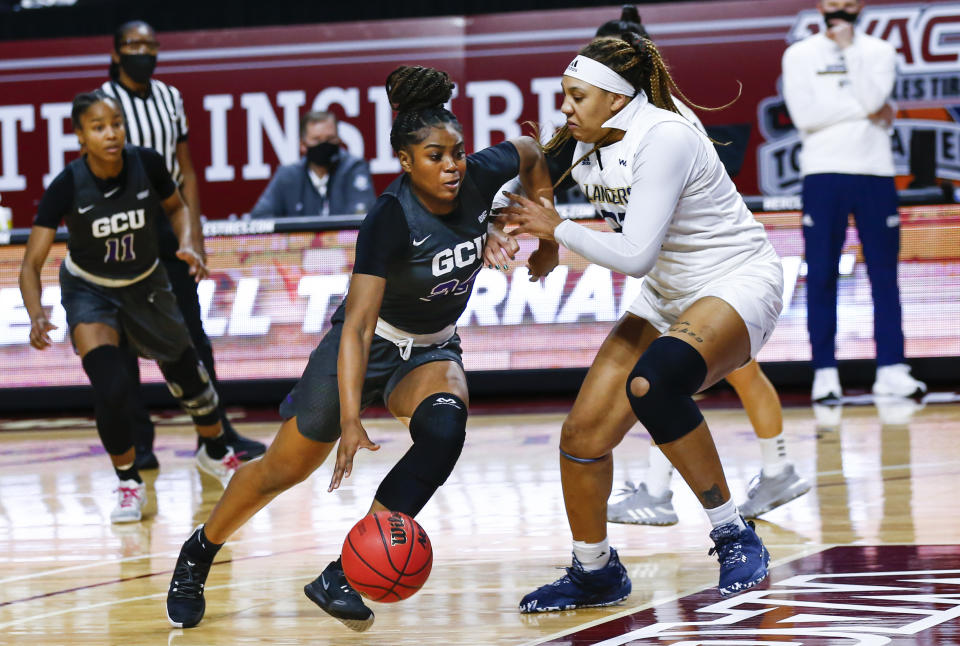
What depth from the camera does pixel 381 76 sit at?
476 inches

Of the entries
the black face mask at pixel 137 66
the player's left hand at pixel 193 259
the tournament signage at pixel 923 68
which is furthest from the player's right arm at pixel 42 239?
the tournament signage at pixel 923 68

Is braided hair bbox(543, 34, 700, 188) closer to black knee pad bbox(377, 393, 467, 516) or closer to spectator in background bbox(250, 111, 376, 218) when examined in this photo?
black knee pad bbox(377, 393, 467, 516)

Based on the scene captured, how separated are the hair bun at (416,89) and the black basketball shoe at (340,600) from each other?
1.30 meters

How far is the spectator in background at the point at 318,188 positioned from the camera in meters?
8.93

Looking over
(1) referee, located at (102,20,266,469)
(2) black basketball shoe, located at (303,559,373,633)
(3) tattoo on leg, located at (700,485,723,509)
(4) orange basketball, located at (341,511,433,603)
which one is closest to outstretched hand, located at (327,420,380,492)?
(4) orange basketball, located at (341,511,433,603)

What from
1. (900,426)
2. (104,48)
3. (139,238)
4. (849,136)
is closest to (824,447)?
(900,426)

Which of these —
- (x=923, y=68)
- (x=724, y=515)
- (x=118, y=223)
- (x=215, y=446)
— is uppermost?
(x=923, y=68)

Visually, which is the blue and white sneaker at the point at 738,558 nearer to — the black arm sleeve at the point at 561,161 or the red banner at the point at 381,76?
the black arm sleeve at the point at 561,161

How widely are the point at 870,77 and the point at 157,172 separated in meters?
4.02

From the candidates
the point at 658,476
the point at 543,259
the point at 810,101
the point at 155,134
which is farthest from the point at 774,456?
the point at 155,134

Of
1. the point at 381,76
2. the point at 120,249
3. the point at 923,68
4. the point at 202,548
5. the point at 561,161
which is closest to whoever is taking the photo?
the point at 202,548

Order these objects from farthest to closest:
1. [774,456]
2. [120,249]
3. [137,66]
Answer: [137,66] < [120,249] < [774,456]

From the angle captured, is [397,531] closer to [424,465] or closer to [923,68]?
[424,465]

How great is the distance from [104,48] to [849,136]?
734 cm
